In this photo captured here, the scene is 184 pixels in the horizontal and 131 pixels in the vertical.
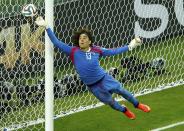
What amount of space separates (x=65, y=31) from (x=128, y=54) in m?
1.09

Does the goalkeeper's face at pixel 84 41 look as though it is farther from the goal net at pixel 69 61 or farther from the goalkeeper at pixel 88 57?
the goal net at pixel 69 61

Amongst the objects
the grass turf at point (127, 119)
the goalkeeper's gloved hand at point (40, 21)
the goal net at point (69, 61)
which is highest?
the goalkeeper's gloved hand at point (40, 21)

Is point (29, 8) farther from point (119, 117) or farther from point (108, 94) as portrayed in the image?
point (119, 117)

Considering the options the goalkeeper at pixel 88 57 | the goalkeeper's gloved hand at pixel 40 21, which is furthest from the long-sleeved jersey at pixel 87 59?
the goalkeeper's gloved hand at pixel 40 21

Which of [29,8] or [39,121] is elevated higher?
[29,8]

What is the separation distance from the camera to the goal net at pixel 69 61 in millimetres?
8078

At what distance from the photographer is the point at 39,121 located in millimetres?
8039

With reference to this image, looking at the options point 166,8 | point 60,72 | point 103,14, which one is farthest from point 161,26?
point 60,72

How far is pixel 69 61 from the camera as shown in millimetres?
9227

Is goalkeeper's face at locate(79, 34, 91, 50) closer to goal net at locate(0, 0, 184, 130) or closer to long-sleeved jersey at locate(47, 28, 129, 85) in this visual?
long-sleeved jersey at locate(47, 28, 129, 85)

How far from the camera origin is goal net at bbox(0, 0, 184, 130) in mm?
8078

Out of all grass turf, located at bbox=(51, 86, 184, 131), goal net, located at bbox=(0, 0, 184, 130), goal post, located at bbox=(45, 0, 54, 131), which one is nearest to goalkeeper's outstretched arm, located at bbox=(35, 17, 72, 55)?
goal post, located at bbox=(45, 0, 54, 131)

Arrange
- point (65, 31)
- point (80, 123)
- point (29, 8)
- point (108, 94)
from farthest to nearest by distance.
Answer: point (65, 31), point (80, 123), point (108, 94), point (29, 8)

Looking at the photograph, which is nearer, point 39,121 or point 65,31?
point 39,121
